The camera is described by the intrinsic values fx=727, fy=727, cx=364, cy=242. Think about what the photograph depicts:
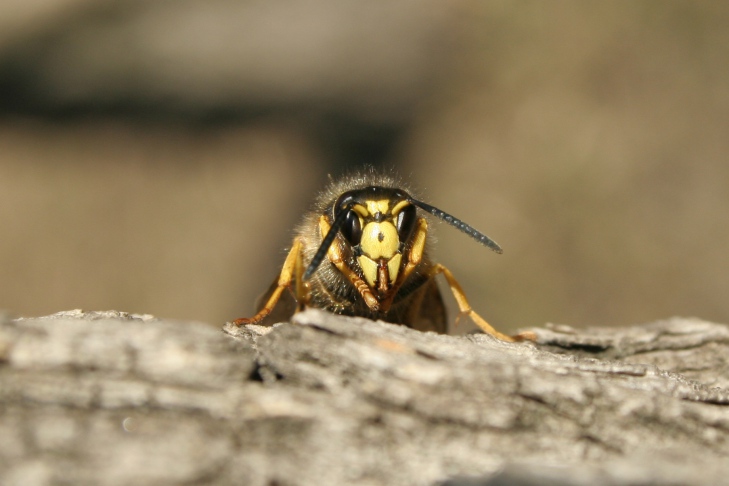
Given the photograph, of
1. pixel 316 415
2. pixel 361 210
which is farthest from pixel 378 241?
pixel 316 415

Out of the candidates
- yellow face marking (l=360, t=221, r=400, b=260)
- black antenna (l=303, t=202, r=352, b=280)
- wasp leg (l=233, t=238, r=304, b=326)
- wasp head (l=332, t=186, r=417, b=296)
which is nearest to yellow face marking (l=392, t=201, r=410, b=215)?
wasp head (l=332, t=186, r=417, b=296)

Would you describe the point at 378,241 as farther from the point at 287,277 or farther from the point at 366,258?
the point at 287,277

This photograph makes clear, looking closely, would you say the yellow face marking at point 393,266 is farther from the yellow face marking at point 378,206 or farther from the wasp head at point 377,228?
the yellow face marking at point 378,206

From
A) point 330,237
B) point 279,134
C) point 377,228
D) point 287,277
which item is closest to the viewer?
point 330,237

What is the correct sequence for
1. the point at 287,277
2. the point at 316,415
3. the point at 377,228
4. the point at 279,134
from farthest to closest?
the point at 279,134, the point at 287,277, the point at 377,228, the point at 316,415

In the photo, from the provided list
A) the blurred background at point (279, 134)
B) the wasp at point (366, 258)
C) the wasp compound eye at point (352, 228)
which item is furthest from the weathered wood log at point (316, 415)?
the blurred background at point (279, 134)

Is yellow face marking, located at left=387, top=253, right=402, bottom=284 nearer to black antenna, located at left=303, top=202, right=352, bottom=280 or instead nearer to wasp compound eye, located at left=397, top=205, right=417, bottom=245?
wasp compound eye, located at left=397, top=205, right=417, bottom=245

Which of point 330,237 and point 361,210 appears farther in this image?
point 361,210

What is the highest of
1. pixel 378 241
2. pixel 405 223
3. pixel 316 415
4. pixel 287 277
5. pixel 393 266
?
pixel 405 223

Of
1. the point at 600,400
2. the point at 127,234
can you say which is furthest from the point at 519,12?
the point at 600,400
